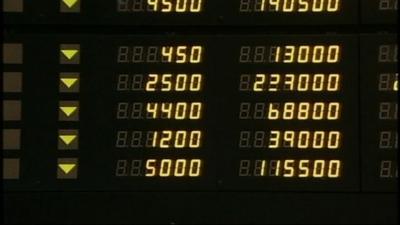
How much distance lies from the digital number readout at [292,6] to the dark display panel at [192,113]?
0.12 meters

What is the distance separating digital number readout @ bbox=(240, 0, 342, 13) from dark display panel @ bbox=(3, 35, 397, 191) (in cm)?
12

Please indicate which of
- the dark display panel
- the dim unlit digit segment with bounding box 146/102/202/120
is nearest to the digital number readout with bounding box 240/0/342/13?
the dark display panel

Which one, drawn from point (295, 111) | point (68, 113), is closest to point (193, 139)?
point (295, 111)

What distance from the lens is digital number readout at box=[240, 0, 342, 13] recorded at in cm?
299

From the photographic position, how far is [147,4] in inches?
118

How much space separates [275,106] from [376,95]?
17.0 inches

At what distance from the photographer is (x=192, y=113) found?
2.99 metres

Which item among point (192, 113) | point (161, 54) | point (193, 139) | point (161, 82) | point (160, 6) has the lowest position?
point (193, 139)

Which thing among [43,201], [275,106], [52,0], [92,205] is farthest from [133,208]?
[52,0]

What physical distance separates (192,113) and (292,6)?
24.8 inches

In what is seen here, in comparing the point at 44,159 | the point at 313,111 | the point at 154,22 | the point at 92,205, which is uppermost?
the point at 154,22

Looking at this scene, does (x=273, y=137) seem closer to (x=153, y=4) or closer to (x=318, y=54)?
(x=318, y=54)

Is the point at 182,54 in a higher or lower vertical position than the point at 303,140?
higher

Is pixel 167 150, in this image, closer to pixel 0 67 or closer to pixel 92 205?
pixel 92 205
